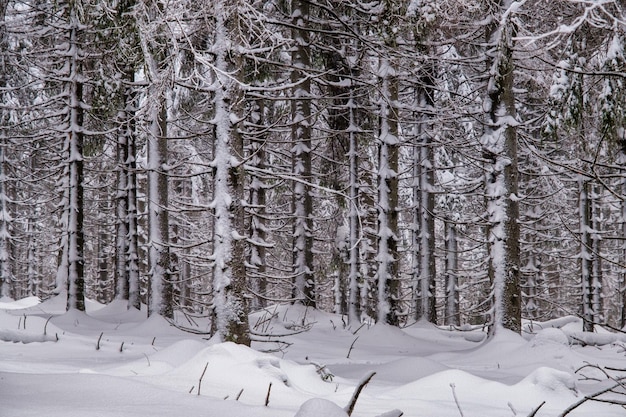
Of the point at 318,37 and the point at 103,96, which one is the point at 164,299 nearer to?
the point at 103,96

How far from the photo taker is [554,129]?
9398 millimetres

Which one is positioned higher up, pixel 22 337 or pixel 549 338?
pixel 22 337

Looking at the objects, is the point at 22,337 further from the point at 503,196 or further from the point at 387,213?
the point at 503,196

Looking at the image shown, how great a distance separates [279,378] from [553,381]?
108 inches

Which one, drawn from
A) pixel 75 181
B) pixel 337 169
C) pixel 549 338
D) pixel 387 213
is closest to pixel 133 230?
pixel 75 181

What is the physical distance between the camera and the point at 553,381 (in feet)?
17.4

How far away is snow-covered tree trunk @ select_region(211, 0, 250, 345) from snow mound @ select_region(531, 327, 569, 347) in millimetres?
4811

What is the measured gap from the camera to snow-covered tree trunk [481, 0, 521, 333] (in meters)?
9.40

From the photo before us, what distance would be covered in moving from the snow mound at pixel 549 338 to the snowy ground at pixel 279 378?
21 mm

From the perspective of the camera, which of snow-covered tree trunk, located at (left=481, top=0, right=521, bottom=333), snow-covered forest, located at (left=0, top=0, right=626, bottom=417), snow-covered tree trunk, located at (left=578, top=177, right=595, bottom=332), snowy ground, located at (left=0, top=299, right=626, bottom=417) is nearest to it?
snowy ground, located at (left=0, top=299, right=626, bottom=417)

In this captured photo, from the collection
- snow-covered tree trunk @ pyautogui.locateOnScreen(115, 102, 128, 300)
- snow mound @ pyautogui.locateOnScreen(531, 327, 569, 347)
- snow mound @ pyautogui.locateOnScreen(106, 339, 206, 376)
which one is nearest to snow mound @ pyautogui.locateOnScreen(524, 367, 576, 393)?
snow mound @ pyautogui.locateOnScreen(531, 327, 569, 347)

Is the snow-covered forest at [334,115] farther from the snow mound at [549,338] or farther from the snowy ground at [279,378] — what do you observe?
the snowy ground at [279,378]

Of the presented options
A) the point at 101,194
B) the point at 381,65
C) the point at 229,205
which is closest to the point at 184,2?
the point at 229,205

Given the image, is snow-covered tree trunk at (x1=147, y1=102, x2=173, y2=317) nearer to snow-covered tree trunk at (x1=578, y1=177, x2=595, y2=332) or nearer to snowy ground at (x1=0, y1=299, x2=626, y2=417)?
snowy ground at (x1=0, y1=299, x2=626, y2=417)
